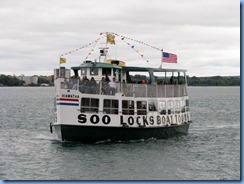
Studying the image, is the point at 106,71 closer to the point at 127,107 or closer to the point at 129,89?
the point at 129,89

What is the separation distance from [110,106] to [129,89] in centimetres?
222

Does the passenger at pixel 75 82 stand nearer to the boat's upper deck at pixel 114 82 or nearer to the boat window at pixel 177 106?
the boat's upper deck at pixel 114 82

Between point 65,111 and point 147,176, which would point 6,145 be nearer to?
point 65,111

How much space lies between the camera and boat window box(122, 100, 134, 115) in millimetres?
34219

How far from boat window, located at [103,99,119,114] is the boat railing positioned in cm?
56

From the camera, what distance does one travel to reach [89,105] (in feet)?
108

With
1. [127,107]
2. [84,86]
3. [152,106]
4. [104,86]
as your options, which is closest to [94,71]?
[104,86]

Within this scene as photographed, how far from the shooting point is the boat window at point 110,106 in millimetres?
33406

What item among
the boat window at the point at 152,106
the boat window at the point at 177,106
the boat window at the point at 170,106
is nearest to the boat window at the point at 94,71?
the boat window at the point at 152,106

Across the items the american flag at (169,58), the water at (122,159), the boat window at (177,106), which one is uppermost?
the american flag at (169,58)

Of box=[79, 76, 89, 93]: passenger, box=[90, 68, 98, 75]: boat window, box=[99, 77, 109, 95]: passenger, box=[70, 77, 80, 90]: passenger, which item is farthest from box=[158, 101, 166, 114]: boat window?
box=[70, 77, 80, 90]: passenger

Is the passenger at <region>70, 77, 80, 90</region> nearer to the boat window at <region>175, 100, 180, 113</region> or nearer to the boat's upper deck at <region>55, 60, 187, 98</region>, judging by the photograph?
the boat's upper deck at <region>55, 60, 187, 98</region>

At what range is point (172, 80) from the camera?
129ft

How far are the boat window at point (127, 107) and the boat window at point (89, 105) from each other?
2024mm
